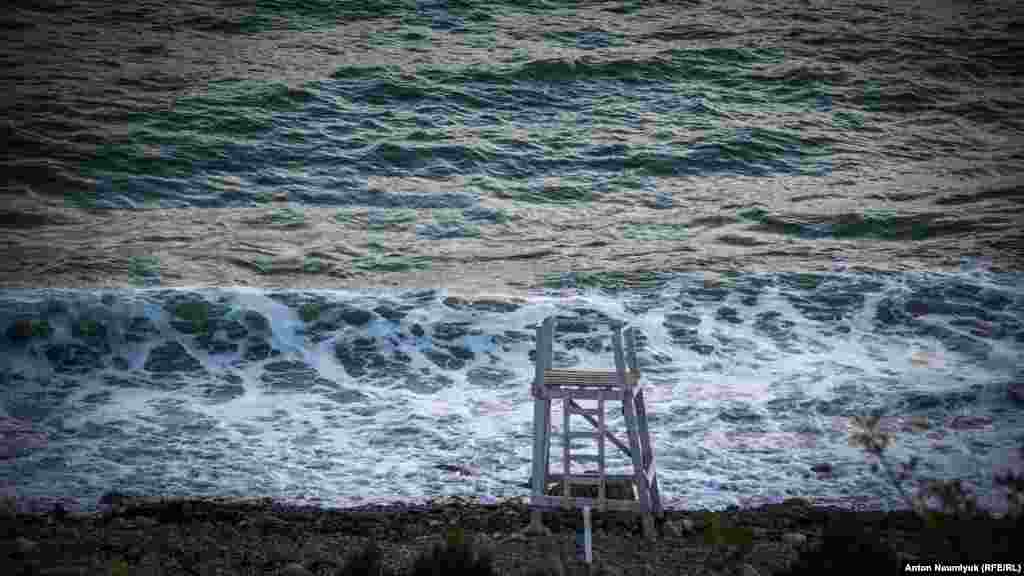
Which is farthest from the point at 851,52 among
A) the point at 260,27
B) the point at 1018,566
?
the point at 1018,566

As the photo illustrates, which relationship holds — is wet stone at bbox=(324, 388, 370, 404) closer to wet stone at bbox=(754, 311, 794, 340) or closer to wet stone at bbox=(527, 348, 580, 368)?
wet stone at bbox=(527, 348, 580, 368)

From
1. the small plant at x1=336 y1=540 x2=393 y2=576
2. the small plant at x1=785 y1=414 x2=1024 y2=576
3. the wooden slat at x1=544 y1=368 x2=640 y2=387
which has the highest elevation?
the wooden slat at x1=544 y1=368 x2=640 y2=387

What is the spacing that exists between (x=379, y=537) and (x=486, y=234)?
832cm

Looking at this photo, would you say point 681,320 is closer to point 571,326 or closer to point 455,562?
point 571,326

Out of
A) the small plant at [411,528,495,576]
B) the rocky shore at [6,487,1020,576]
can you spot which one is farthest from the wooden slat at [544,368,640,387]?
the small plant at [411,528,495,576]

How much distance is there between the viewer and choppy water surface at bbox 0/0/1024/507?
26.8ft

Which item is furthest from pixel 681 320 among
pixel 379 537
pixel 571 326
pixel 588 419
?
pixel 379 537

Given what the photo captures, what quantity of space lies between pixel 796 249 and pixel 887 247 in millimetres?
1356

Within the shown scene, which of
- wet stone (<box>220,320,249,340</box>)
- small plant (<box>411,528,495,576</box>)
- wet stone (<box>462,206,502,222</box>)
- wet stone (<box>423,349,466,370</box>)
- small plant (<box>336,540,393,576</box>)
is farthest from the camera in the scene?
wet stone (<box>462,206,502,222</box>)

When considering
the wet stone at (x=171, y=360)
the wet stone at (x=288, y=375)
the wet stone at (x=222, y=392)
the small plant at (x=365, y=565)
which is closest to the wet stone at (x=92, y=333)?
the wet stone at (x=171, y=360)

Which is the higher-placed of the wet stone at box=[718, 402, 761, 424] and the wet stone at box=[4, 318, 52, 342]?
the wet stone at box=[4, 318, 52, 342]

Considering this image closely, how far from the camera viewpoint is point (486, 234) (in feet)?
46.2

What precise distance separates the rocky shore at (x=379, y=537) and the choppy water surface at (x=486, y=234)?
22.3 inches

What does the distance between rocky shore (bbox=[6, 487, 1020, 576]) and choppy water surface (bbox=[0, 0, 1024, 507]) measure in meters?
0.57
